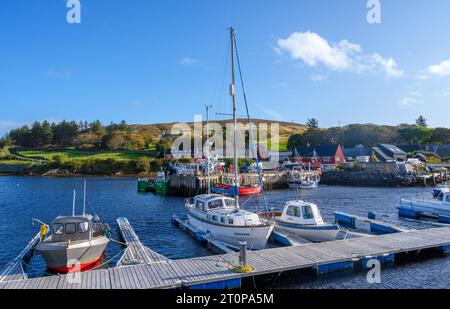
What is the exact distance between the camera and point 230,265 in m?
19.2

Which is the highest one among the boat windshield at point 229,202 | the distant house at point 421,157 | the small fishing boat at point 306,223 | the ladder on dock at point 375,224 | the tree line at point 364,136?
the tree line at point 364,136

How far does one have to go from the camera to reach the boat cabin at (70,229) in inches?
858

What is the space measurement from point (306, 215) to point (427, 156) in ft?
359

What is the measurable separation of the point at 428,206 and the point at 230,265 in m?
30.3

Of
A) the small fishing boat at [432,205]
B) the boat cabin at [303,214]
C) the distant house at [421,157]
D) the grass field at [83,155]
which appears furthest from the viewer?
the grass field at [83,155]

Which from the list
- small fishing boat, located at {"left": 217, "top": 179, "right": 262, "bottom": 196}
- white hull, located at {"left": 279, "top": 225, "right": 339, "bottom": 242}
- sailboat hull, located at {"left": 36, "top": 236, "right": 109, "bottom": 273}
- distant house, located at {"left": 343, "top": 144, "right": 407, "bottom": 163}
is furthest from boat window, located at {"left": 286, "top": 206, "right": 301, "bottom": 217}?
distant house, located at {"left": 343, "top": 144, "right": 407, "bottom": 163}

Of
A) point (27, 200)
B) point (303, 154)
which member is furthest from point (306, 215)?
point (303, 154)

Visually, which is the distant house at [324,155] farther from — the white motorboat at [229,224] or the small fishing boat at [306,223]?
the white motorboat at [229,224]

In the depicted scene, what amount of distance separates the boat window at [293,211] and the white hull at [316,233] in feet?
3.74

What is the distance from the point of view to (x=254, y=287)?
18906mm

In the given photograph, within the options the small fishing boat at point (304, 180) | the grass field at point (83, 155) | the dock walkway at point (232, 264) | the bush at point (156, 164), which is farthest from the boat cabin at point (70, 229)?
the grass field at point (83, 155)

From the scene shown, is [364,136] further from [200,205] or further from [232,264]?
[232,264]

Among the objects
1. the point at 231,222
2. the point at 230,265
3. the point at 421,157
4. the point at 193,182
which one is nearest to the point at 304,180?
the point at 193,182

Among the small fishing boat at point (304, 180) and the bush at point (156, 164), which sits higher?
the bush at point (156, 164)
